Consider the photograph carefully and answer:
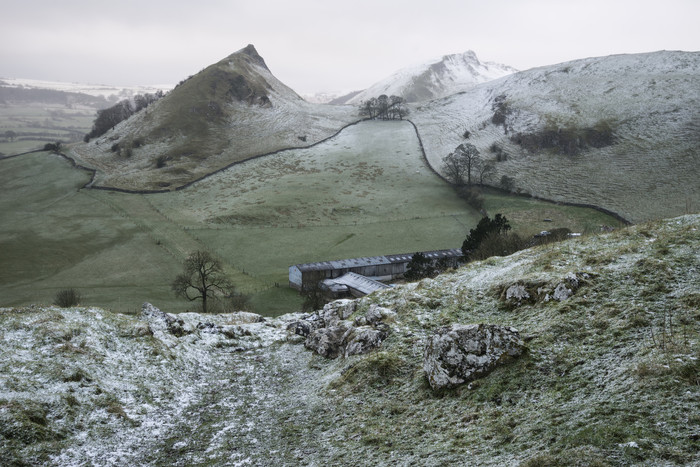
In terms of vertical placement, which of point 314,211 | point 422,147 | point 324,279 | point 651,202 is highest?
point 422,147

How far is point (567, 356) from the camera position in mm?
13461

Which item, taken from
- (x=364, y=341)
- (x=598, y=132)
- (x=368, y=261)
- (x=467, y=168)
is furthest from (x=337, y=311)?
(x=598, y=132)

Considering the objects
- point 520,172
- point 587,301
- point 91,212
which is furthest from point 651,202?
point 91,212

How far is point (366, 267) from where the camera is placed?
66.6 metres

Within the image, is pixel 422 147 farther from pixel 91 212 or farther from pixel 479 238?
pixel 91 212

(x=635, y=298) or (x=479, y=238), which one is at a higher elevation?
(x=635, y=298)

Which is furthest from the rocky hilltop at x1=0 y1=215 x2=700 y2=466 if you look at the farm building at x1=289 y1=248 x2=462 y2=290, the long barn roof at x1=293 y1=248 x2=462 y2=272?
the long barn roof at x1=293 y1=248 x2=462 y2=272

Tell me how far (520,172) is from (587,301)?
106693mm

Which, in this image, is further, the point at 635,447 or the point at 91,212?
the point at 91,212

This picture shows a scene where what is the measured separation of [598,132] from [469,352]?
12702cm

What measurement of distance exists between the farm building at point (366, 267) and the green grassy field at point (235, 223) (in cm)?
379

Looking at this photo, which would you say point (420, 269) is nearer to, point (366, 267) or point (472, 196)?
point (366, 267)

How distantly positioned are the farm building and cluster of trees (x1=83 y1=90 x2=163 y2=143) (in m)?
141

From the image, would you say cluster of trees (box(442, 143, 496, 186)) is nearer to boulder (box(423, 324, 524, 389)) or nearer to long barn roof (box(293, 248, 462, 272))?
long barn roof (box(293, 248, 462, 272))
